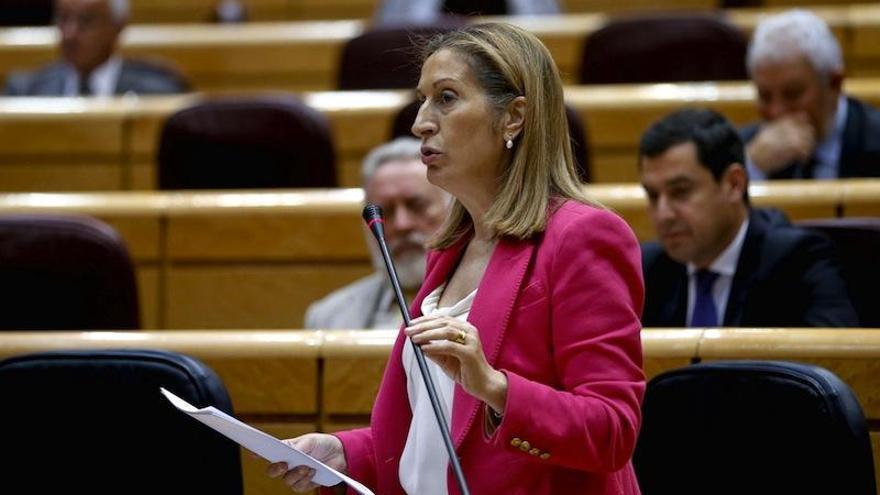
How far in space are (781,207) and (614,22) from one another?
0.57 meters

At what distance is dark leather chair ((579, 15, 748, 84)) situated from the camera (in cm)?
206

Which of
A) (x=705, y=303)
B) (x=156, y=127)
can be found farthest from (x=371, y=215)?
(x=156, y=127)

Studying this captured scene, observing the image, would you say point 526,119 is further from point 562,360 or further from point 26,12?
point 26,12

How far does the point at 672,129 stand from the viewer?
56.6 inches

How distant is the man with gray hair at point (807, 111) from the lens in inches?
68.3

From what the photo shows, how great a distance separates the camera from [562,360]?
2.56ft

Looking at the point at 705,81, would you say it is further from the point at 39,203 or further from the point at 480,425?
the point at 480,425

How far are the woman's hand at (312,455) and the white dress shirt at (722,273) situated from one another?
0.58 meters

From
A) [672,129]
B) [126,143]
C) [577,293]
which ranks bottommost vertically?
[126,143]

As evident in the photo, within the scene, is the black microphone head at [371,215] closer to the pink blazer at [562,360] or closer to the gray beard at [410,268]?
the pink blazer at [562,360]

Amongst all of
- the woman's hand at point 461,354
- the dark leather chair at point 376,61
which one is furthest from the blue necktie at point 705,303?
the dark leather chair at point 376,61

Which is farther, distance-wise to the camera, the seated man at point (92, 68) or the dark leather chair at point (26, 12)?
the dark leather chair at point (26, 12)

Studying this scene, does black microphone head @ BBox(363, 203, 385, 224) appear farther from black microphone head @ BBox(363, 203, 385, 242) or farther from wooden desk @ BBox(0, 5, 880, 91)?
wooden desk @ BBox(0, 5, 880, 91)

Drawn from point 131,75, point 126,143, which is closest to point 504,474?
point 126,143
